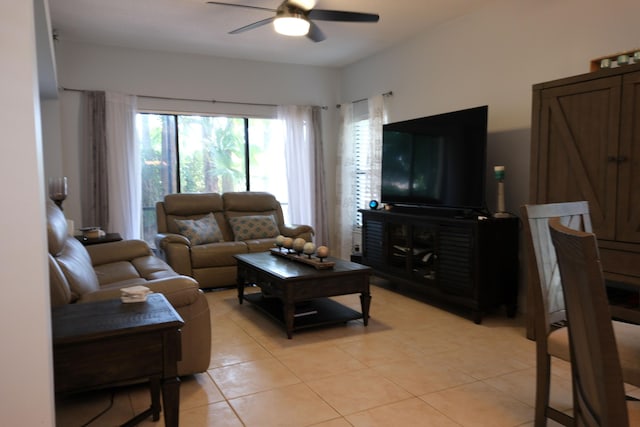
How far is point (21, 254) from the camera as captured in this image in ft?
4.53

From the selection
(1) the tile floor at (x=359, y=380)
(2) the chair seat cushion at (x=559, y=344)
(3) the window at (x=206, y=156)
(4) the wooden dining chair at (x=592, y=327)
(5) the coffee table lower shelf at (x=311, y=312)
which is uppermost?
(3) the window at (x=206, y=156)

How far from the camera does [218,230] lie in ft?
17.3

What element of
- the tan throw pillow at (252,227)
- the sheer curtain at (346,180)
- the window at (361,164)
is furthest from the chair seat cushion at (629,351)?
the sheer curtain at (346,180)

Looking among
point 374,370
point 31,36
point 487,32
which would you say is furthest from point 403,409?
point 487,32

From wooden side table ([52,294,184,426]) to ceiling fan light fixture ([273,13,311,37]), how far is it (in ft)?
8.12

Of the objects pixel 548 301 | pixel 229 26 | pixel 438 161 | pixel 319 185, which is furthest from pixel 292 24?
Answer: pixel 319 185

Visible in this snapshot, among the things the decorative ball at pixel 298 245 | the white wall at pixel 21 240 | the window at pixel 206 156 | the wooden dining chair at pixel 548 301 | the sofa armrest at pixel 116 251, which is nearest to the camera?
the white wall at pixel 21 240

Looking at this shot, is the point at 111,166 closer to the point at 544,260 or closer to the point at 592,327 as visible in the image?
the point at 544,260

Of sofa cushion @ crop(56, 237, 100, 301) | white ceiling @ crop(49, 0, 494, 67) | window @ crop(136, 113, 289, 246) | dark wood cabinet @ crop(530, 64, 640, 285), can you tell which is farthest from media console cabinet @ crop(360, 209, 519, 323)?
sofa cushion @ crop(56, 237, 100, 301)

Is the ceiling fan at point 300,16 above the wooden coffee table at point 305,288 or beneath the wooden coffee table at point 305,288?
above

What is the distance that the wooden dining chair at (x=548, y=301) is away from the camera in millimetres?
1809

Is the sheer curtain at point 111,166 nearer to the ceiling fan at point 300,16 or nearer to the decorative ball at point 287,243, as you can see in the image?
the decorative ball at point 287,243

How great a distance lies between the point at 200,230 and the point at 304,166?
72.9 inches

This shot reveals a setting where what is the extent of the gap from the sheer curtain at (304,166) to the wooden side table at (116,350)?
4467 millimetres
